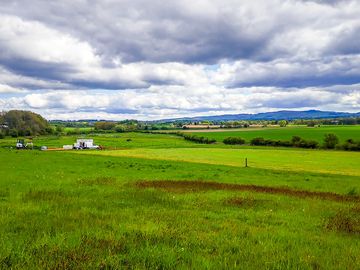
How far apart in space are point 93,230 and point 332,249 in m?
6.43

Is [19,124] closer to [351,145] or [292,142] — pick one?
[292,142]

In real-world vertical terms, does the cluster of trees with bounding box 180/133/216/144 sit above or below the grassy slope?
above

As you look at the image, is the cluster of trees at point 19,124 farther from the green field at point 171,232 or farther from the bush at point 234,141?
the green field at point 171,232

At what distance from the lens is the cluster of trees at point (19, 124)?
176250 mm

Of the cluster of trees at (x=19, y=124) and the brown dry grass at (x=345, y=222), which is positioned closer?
the brown dry grass at (x=345, y=222)

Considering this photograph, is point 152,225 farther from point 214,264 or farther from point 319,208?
point 319,208

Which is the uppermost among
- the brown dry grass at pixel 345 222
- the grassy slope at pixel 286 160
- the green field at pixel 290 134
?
the brown dry grass at pixel 345 222

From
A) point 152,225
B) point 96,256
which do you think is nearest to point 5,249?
point 96,256

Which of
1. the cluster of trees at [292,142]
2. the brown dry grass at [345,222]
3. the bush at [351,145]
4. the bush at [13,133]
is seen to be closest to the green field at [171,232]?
the brown dry grass at [345,222]

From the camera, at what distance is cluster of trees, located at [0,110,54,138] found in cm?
17625

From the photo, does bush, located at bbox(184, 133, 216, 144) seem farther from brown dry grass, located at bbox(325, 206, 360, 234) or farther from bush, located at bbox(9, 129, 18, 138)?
brown dry grass, located at bbox(325, 206, 360, 234)

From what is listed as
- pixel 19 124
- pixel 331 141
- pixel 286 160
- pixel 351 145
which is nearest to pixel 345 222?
pixel 286 160

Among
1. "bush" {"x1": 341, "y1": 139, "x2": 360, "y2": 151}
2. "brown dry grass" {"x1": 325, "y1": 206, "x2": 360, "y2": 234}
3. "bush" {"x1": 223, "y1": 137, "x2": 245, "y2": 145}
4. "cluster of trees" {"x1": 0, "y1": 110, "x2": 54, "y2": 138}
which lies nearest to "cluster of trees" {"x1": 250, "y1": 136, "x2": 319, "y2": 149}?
"bush" {"x1": 223, "y1": 137, "x2": 245, "y2": 145}

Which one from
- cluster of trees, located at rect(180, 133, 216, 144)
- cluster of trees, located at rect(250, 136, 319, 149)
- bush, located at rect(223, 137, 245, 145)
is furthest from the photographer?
cluster of trees, located at rect(180, 133, 216, 144)
